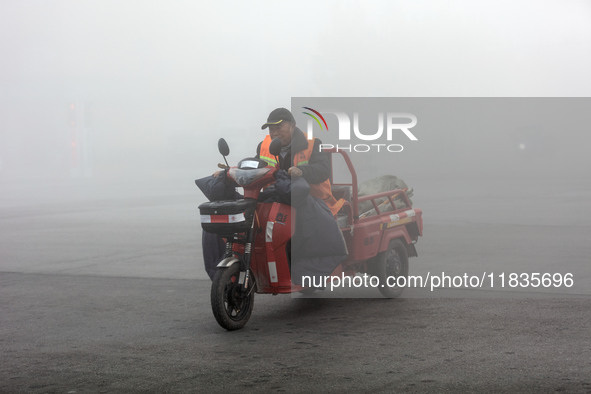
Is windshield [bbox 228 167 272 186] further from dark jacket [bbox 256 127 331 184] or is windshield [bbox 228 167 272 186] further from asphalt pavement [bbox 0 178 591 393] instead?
asphalt pavement [bbox 0 178 591 393]

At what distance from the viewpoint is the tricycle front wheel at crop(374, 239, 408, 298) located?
317 inches

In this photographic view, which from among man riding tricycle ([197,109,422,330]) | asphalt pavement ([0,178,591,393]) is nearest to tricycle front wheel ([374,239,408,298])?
asphalt pavement ([0,178,591,393])

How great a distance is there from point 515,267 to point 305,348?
4.80 metres

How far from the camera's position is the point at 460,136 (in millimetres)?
55500

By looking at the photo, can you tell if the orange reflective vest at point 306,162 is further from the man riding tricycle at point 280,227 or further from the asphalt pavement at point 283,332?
the asphalt pavement at point 283,332

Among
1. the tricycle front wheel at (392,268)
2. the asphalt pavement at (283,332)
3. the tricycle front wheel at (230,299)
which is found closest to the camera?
the asphalt pavement at (283,332)

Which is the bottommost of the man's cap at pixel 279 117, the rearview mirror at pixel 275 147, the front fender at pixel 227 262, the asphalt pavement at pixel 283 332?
the asphalt pavement at pixel 283 332

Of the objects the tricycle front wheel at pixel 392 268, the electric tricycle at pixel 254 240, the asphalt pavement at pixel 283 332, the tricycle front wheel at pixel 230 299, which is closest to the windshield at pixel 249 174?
the electric tricycle at pixel 254 240

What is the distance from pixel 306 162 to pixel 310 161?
0.04 metres

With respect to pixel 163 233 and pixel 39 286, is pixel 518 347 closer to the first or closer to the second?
pixel 39 286

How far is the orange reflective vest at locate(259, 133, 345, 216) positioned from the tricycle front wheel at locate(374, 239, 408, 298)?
845mm

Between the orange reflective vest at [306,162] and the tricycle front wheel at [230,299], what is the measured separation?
101 cm

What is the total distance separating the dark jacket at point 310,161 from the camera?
23.6 feet

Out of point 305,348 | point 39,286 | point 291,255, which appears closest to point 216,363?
point 305,348
